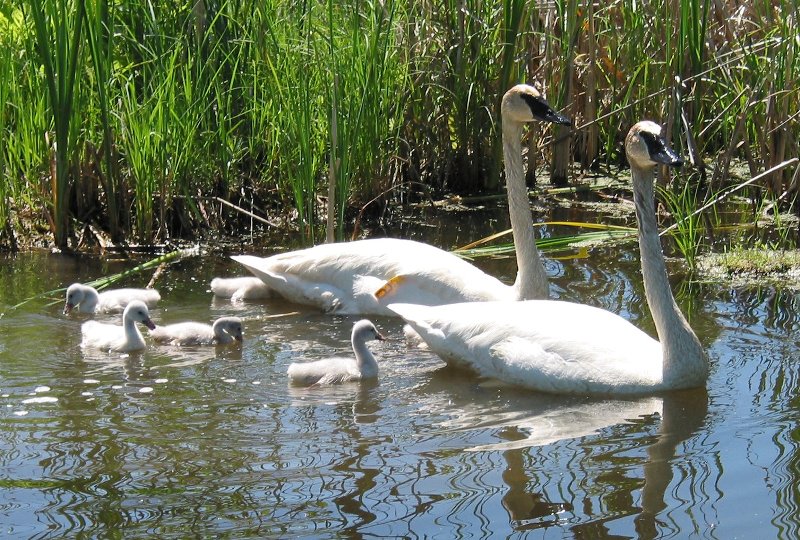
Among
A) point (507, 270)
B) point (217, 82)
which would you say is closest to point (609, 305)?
point (507, 270)

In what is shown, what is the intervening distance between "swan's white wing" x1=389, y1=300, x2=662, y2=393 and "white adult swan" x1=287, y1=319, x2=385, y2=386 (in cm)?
41

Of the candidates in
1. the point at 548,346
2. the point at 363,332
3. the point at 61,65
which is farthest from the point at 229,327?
the point at 61,65

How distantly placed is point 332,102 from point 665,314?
11.1 ft

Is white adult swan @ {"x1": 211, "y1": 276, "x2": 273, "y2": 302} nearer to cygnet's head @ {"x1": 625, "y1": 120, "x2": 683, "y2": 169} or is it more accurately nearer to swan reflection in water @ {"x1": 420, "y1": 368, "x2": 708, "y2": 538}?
swan reflection in water @ {"x1": 420, "y1": 368, "x2": 708, "y2": 538}

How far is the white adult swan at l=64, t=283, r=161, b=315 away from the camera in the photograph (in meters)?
7.61

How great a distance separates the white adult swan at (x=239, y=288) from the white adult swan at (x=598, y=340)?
2.05m

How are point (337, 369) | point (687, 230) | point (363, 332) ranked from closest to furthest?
point (337, 369), point (363, 332), point (687, 230)

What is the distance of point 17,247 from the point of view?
9.16 metres

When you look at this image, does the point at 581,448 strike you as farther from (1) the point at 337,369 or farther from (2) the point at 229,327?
(2) the point at 229,327

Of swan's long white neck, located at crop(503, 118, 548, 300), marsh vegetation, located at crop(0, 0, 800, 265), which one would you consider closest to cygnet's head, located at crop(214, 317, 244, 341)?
marsh vegetation, located at crop(0, 0, 800, 265)

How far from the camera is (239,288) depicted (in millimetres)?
8258

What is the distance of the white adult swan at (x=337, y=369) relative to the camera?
6.29 meters

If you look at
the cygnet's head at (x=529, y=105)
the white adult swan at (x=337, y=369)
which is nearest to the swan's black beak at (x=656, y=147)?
the cygnet's head at (x=529, y=105)

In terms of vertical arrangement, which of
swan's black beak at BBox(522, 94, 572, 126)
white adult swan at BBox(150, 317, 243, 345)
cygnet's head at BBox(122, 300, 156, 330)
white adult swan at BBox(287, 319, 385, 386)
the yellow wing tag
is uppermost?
swan's black beak at BBox(522, 94, 572, 126)
